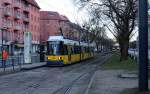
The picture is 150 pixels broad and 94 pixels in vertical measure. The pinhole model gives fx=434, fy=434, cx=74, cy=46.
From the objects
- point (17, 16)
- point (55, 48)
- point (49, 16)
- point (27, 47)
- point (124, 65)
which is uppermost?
point (49, 16)

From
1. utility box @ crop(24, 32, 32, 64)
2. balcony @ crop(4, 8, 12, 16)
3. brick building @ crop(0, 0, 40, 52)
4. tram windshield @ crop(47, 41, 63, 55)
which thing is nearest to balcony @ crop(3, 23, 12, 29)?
brick building @ crop(0, 0, 40, 52)

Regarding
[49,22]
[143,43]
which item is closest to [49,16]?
[49,22]

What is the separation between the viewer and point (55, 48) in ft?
148

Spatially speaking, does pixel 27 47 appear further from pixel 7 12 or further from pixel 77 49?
pixel 7 12

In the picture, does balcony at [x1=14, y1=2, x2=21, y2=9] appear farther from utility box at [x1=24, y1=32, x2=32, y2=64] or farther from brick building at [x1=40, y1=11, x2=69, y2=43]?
utility box at [x1=24, y1=32, x2=32, y2=64]

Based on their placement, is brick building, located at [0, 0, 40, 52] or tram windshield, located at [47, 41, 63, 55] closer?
tram windshield, located at [47, 41, 63, 55]

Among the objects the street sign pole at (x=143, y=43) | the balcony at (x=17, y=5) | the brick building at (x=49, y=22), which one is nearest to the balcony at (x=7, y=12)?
the balcony at (x=17, y=5)

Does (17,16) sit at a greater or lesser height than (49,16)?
lesser

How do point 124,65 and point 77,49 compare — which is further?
point 77,49

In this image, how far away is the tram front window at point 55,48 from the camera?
148 ft

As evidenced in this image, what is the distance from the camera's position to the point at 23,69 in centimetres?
3897

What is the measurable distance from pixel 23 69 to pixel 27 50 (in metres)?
6.05

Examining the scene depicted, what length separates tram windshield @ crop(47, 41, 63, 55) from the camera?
148ft

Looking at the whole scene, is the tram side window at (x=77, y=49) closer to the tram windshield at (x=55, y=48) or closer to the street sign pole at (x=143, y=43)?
the tram windshield at (x=55, y=48)
